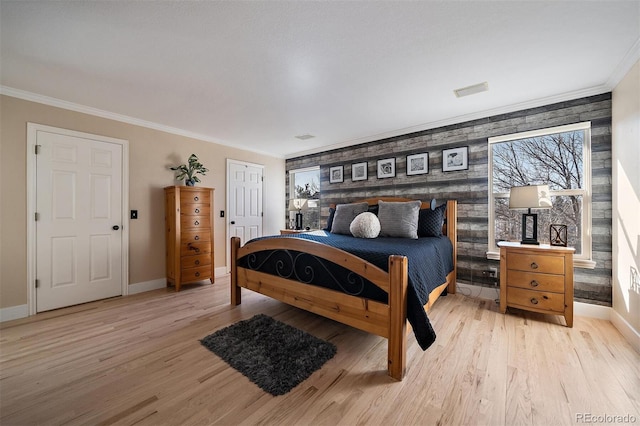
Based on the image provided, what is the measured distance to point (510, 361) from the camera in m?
1.78

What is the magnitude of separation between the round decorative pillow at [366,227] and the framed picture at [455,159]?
128 centimetres

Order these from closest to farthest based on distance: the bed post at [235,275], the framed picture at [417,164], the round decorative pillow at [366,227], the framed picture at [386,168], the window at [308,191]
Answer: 1. the bed post at [235,275]
2. the round decorative pillow at [366,227]
3. the framed picture at [417,164]
4. the framed picture at [386,168]
5. the window at [308,191]

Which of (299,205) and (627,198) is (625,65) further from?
(299,205)

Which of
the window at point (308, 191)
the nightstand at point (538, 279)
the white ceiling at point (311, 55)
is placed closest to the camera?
the white ceiling at point (311, 55)

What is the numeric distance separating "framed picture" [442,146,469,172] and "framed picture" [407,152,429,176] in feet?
0.78

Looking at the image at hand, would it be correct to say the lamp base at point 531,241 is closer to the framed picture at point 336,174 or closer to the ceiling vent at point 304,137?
the framed picture at point 336,174

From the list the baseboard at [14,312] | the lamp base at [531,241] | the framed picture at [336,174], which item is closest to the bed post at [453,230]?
the lamp base at [531,241]

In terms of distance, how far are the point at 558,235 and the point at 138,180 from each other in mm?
5108

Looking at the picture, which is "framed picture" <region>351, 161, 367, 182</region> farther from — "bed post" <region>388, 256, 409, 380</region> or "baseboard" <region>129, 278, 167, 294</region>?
"baseboard" <region>129, 278, 167, 294</region>

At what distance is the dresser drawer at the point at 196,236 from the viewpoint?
11.4ft

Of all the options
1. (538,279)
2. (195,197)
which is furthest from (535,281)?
(195,197)

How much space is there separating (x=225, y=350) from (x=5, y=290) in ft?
8.21

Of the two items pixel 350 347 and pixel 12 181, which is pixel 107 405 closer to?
pixel 350 347

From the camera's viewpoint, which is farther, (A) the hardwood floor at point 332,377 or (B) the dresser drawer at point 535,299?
(B) the dresser drawer at point 535,299
